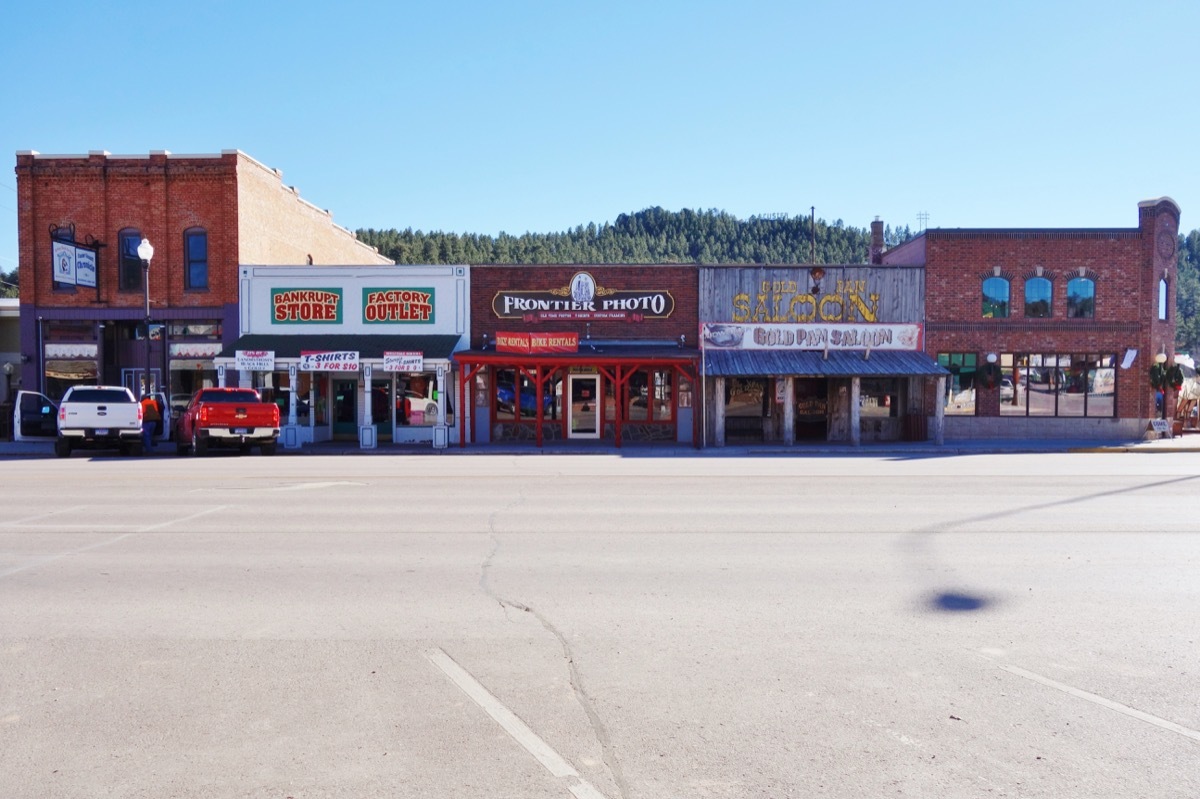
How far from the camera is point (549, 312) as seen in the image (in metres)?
26.3

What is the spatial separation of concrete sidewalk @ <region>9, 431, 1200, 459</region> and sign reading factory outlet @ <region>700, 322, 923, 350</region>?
3172 millimetres

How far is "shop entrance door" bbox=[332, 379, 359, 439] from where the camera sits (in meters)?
27.4

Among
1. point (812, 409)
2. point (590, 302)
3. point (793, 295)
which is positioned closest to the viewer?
point (590, 302)

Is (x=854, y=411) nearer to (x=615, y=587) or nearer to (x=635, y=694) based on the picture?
(x=615, y=587)

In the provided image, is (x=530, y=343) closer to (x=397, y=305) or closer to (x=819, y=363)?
(x=397, y=305)

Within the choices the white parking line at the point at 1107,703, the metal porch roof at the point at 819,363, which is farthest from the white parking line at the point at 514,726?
the metal porch roof at the point at 819,363

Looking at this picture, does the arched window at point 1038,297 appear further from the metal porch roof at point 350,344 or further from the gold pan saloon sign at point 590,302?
the metal porch roof at point 350,344

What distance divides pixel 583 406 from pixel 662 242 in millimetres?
106339

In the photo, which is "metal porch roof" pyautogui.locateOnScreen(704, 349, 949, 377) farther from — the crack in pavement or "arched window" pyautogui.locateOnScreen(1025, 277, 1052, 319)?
the crack in pavement

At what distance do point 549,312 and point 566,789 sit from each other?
23.0m

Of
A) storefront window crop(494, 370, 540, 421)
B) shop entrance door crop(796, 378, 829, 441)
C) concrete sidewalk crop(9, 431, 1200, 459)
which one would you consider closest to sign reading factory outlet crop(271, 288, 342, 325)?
concrete sidewalk crop(9, 431, 1200, 459)

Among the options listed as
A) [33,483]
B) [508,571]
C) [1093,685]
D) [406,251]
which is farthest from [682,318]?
[406,251]

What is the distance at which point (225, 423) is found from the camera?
2161 centimetres

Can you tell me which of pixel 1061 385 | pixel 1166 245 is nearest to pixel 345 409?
pixel 1061 385
